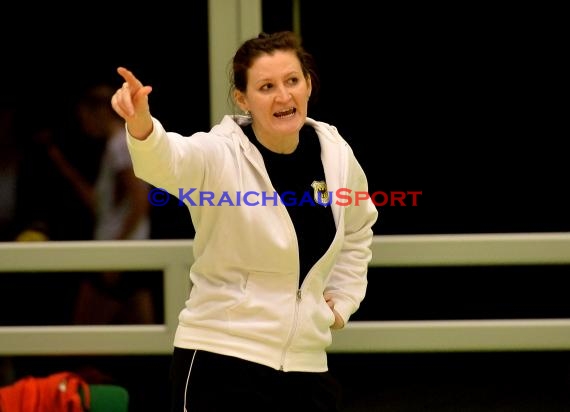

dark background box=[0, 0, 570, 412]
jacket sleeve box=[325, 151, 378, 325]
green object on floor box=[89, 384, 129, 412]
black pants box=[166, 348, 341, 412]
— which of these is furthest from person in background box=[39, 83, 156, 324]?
black pants box=[166, 348, 341, 412]

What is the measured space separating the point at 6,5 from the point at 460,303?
207 cm

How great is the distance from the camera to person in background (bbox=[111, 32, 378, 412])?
7.45 feet

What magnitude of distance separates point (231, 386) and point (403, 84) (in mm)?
1647

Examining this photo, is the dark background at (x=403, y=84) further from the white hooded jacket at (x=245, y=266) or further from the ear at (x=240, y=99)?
the white hooded jacket at (x=245, y=266)

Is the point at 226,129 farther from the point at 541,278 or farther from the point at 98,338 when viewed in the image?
the point at 541,278

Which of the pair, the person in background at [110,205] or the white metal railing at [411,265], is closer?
the white metal railing at [411,265]

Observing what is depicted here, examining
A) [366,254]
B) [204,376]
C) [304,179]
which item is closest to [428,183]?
[366,254]

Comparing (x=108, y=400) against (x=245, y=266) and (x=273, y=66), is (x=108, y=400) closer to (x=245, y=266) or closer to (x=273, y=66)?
(x=245, y=266)

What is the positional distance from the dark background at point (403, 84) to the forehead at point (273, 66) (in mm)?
1171

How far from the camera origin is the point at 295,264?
2.29m

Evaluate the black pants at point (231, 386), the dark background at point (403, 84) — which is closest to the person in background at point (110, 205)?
the dark background at point (403, 84)

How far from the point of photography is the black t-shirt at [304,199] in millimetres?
2332

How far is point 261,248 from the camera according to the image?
227cm

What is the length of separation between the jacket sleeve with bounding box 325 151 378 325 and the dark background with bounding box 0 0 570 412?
94 centimetres
